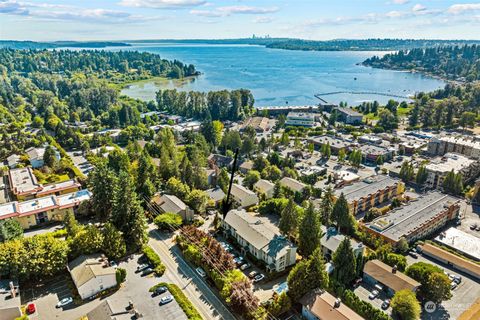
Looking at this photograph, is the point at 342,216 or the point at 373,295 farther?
the point at 342,216

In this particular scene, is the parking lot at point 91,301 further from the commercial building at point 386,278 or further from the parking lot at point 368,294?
the commercial building at point 386,278

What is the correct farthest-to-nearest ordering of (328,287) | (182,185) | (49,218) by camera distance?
(182,185)
(49,218)
(328,287)

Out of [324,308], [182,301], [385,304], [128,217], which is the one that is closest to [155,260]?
[128,217]

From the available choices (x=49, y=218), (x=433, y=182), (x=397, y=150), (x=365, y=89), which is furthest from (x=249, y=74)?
(x=49, y=218)

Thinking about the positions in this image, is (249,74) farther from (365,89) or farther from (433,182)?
(433,182)

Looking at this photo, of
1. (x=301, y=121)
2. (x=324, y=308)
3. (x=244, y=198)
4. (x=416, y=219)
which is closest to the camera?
(x=324, y=308)

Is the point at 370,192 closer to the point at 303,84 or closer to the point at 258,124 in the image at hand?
the point at 258,124

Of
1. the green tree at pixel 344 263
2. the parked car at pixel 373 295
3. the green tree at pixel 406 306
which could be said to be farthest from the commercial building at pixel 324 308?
the parked car at pixel 373 295
